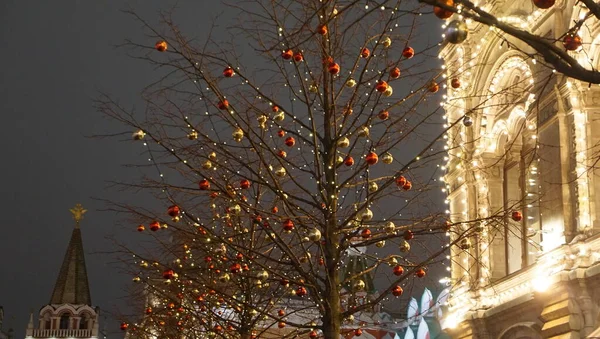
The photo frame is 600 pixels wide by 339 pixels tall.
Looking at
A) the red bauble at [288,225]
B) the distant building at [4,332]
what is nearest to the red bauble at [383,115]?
the red bauble at [288,225]

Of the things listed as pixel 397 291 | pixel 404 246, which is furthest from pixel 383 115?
pixel 397 291

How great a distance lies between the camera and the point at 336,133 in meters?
12.5

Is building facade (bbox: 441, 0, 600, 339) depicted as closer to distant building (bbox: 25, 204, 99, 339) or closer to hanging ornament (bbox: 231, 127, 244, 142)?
hanging ornament (bbox: 231, 127, 244, 142)

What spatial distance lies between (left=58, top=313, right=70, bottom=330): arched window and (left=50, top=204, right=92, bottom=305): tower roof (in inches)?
45.1

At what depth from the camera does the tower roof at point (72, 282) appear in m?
77.6

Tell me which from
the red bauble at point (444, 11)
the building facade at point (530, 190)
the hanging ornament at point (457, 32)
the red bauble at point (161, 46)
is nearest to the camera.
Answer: the red bauble at point (444, 11)

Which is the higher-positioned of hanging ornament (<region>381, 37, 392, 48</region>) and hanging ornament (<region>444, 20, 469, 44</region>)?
hanging ornament (<region>381, 37, 392, 48</region>)

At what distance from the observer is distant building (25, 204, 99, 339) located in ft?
253

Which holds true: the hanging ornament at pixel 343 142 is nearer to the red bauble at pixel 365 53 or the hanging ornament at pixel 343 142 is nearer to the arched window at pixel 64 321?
the red bauble at pixel 365 53

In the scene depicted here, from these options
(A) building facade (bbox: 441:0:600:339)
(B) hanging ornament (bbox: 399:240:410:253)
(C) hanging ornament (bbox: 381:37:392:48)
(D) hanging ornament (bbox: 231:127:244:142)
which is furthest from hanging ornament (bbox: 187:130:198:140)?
(A) building facade (bbox: 441:0:600:339)

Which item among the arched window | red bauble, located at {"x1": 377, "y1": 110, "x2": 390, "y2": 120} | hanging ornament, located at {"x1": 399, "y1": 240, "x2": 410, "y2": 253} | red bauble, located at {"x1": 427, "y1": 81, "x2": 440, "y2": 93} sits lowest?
hanging ornament, located at {"x1": 399, "y1": 240, "x2": 410, "y2": 253}

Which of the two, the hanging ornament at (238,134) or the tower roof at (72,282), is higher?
the tower roof at (72,282)

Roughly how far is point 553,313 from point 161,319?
8.46 m

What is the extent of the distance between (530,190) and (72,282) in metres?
62.5
